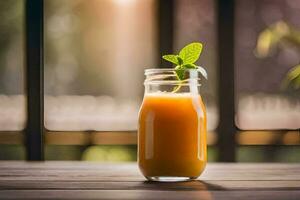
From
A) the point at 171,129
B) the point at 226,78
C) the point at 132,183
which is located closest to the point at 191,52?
the point at 171,129

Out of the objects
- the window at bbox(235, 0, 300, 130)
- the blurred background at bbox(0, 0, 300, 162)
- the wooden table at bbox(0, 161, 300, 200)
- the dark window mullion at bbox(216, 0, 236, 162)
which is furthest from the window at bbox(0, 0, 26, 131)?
the wooden table at bbox(0, 161, 300, 200)

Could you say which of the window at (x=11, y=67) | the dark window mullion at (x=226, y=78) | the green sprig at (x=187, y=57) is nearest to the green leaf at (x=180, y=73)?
the green sprig at (x=187, y=57)

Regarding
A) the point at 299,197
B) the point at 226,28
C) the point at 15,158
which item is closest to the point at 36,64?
the point at 15,158

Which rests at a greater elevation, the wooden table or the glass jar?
the glass jar

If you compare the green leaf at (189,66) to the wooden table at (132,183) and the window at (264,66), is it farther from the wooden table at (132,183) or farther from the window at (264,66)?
the window at (264,66)

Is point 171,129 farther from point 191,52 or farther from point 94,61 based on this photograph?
point 94,61

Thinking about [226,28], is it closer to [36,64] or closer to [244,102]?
[244,102]

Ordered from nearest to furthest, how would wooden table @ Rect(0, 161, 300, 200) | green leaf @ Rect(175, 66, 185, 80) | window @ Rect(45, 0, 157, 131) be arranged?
wooden table @ Rect(0, 161, 300, 200), green leaf @ Rect(175, 66, 185, 80), window @ Rect(45, 0, 157, 131)

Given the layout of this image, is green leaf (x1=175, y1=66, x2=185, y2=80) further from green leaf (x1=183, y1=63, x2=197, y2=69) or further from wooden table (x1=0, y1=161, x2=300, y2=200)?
wooden table (x1=0, y1=161, x2=300, y2=200)
